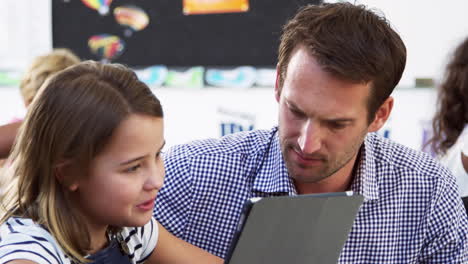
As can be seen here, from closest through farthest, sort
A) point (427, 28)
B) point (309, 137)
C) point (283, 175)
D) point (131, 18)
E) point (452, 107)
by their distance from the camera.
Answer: point (309, 137) < point (283, 175) < point (452, 107) < point (427, 28) < point (131, 18)

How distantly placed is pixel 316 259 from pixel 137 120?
33cm

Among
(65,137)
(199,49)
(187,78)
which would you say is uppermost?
(65,137)

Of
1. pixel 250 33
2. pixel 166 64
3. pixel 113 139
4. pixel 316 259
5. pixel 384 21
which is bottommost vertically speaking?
pixel 166 64

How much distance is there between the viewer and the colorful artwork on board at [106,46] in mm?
3072

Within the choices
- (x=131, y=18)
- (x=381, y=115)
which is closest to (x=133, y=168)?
(x=381, y=115)

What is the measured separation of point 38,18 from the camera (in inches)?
125

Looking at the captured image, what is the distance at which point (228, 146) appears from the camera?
1446 millimetres

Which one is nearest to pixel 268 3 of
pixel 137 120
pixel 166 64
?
pixel 166 64

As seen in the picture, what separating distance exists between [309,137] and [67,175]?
0.44 meters

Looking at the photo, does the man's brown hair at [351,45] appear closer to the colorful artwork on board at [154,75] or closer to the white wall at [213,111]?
the white wall at [213,111]

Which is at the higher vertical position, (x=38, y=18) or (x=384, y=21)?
(x=384, y=21)

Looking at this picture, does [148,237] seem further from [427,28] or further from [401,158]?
[427,28]

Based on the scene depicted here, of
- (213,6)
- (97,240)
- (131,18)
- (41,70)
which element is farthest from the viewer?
(131,18)

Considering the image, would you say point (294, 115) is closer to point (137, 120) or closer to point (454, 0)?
point (137, 120)
